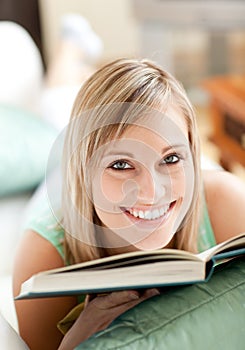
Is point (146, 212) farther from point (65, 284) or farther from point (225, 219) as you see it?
point (225, 219)

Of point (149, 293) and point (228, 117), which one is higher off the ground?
point (149, 293)

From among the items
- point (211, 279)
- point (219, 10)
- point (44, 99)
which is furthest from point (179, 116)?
point (219, 10)

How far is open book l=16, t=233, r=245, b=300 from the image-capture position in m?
0.80

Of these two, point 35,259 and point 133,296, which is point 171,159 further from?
point 35,259

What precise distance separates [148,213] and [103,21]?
366 centimetres

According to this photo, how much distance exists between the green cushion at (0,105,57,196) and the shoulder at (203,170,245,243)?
2.12ft

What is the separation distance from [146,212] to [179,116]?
0.48 feet

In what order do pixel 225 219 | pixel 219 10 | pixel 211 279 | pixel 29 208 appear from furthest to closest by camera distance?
pixel 219 10
pixel 29 208
pixel 225 219
pixel 211 279

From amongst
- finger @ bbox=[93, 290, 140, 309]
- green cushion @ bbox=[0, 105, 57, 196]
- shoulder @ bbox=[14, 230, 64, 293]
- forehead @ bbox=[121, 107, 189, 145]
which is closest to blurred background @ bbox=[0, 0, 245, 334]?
green cushion @ bbox=[0, 105, 57, 196]

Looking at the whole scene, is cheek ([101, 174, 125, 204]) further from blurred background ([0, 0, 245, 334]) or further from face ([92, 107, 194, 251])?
blurred background ([0, 0, 245, 334])

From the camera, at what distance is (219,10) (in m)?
3.38

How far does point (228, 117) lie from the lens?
2.38m

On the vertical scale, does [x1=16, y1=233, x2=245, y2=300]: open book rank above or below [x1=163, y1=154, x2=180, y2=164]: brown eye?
below

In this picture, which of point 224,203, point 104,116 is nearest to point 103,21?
point 224,203
